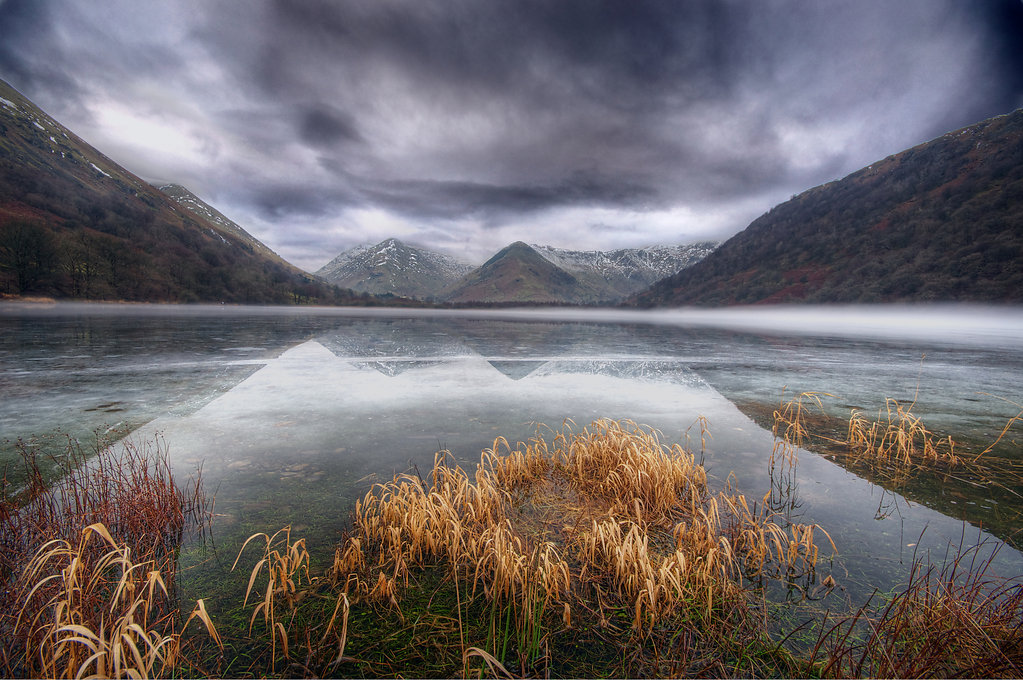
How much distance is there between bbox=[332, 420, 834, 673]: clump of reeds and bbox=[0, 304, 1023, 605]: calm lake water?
0.69m

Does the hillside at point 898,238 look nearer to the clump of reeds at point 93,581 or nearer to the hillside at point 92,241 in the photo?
the clump of reeds at point 93,581

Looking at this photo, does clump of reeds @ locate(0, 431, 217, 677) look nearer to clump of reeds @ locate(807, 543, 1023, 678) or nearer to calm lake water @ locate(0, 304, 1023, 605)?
calm lake water @ locate(0, 304, 1023, 605)

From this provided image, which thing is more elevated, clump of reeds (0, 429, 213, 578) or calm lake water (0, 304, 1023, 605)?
clump of reeds (0, 429, 213, 578)

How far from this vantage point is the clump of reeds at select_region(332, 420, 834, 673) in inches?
124

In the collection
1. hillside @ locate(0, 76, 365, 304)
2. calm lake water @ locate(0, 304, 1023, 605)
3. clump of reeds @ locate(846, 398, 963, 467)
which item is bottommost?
calm lake water @ locate(0, 304, 1023, 605)

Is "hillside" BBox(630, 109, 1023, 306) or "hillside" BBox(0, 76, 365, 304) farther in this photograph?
"hillside" BBox(630, 109, 1023, 306)

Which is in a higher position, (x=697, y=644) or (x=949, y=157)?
(x=949, y=157)

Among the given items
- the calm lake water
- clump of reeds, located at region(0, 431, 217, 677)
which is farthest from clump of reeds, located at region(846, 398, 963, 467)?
clump of reeds, located at region(0, 431, 217, 677)

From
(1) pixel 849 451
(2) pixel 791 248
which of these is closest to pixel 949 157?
(2) pixel 791 248

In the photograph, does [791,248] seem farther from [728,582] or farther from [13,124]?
[13,124]

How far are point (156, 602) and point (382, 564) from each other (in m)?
1.68

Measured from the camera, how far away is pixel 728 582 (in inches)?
132

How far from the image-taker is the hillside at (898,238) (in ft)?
280

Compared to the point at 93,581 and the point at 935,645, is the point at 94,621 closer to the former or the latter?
the point at 93,581
